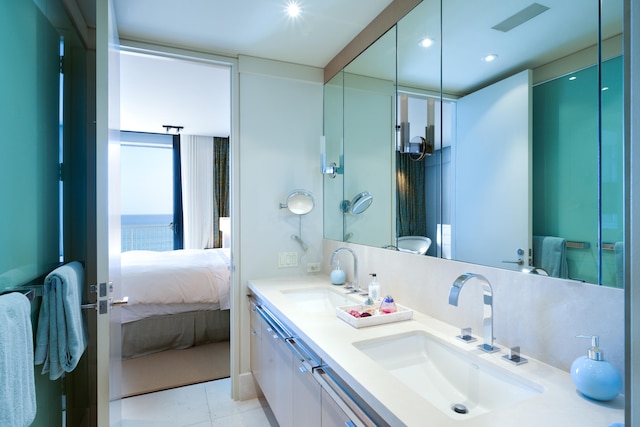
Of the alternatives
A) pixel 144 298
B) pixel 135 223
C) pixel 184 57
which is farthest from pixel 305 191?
pixel 135 223

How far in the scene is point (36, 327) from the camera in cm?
111

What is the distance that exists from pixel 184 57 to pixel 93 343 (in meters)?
1.78

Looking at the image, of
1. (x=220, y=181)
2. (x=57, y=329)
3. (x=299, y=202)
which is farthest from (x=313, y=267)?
(x=220, y=181)

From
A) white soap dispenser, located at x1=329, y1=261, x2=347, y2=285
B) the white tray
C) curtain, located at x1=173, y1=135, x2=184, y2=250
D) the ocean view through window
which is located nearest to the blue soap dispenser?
the white tray

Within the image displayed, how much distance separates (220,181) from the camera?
6.00m

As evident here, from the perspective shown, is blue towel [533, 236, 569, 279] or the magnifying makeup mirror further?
the magnifying makeup mirror

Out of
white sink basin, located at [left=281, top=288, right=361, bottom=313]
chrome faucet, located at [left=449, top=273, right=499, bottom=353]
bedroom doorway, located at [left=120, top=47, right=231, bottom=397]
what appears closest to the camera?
chrome faucet, located at [left=449, top=273, right=499, bottom=353]

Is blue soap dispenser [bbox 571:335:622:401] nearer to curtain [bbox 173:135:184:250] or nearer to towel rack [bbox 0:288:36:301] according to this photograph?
towel rack [bbox 0:288:36:301]

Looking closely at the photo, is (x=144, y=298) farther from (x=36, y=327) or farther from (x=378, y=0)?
(x=378, y=0)

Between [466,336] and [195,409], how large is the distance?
1.93 metres

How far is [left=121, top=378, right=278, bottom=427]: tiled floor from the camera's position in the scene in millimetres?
2092

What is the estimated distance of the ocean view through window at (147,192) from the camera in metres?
5.59

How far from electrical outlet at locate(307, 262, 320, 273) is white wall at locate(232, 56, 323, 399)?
3 centimetres

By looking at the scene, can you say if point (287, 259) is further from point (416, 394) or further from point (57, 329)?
point (416, 394)
